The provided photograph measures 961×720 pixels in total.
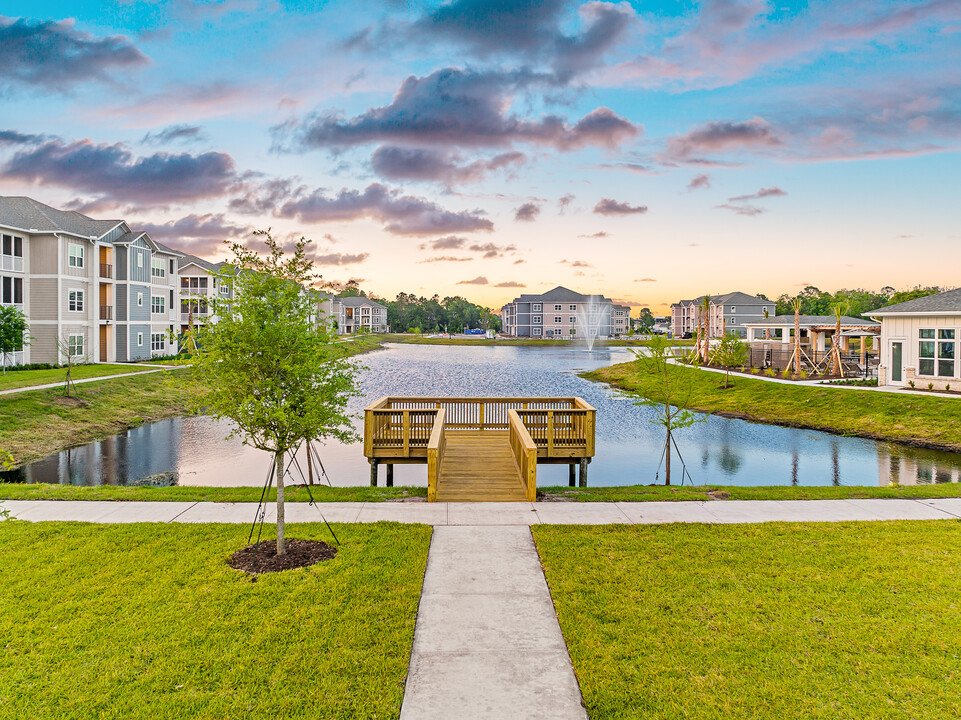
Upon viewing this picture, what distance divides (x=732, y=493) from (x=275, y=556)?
911 centimetres

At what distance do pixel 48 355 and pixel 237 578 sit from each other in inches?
1476

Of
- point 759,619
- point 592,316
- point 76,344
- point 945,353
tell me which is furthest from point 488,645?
point 592,316

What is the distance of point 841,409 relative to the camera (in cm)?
2700

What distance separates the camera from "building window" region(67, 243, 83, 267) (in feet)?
121

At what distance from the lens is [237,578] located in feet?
23.5

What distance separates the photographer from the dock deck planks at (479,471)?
1172 centimetres

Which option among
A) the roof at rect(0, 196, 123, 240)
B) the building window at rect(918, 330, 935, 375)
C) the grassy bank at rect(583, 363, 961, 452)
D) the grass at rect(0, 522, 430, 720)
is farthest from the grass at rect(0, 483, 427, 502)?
the roof at rect(0, 196, 123, 240)

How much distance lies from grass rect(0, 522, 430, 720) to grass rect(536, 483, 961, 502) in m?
4.41

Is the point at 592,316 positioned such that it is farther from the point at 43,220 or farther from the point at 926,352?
the point at 43,220

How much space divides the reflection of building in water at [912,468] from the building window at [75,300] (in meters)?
45.0

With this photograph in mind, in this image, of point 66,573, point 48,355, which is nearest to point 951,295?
point 66,573

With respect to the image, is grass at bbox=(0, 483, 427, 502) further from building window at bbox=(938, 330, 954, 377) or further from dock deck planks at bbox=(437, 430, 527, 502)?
building window at bbox=(938, 330, 954, 377)

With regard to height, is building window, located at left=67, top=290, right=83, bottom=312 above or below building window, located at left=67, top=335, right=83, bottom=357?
above

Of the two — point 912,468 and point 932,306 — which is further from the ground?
point 932,306
